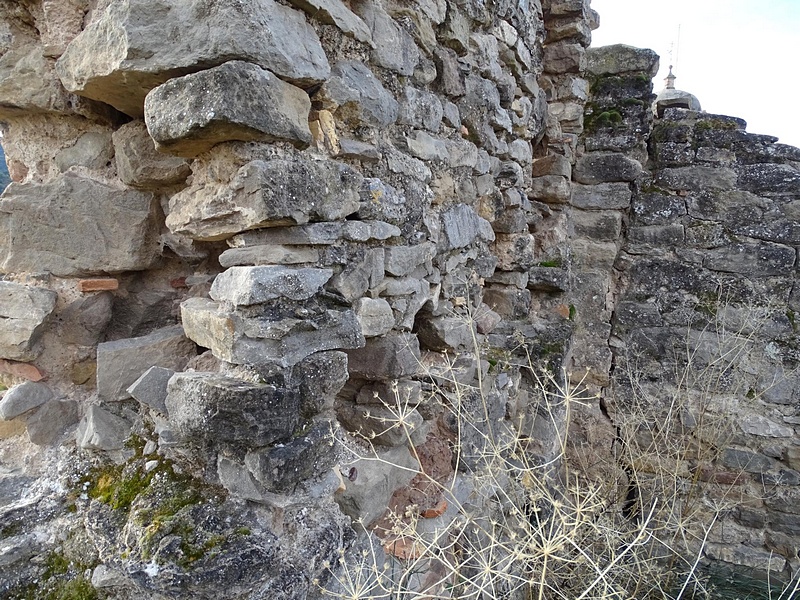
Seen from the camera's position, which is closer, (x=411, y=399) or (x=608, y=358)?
(x=411, y=399)

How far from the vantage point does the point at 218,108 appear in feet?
4.23

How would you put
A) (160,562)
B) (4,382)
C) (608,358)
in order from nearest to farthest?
(160,562) < (4,382) < (608,358)

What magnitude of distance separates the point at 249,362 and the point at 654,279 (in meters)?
3.11

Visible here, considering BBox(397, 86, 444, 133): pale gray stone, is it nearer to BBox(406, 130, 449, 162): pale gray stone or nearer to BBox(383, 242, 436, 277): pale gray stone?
BBox(406, 130, 449, 162): pale gray stone

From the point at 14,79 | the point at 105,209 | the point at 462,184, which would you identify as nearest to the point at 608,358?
the point at 462,184

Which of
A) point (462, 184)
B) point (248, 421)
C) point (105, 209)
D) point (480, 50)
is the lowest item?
point (248, 421)

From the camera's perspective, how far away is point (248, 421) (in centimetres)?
136

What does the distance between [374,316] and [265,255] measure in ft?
1.53

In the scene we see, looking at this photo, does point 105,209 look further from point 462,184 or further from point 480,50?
point 480,50

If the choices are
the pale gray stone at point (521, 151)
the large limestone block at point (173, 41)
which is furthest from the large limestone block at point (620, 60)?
the large limestone block at point (173, 41)

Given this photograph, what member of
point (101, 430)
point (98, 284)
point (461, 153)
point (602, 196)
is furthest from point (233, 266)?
point (602, 196)

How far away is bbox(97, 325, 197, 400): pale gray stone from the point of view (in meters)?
1.66

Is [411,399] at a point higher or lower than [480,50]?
lower

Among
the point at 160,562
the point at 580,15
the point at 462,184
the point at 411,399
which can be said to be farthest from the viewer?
the point at 580,15
